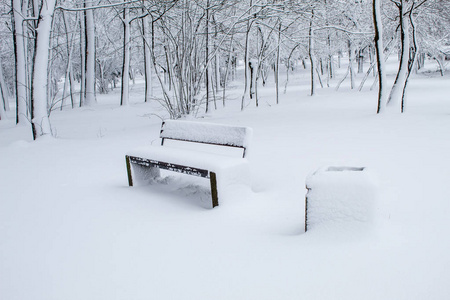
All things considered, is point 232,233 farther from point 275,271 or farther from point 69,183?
point 69,183

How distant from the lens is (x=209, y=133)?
4379 mm

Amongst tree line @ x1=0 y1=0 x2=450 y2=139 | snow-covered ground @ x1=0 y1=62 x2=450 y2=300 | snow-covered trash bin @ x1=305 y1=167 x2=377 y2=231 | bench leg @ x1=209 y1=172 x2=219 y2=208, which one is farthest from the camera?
tree line @ x1=0 y1=0 x2=450 y2=139

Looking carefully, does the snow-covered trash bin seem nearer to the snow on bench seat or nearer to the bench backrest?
the snow on bench seat

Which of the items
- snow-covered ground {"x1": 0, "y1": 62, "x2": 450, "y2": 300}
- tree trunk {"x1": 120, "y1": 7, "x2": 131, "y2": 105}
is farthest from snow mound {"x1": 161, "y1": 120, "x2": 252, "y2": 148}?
tree trunk {"x1": 120, "y1": 7, "x2": 131, "y2": 105}

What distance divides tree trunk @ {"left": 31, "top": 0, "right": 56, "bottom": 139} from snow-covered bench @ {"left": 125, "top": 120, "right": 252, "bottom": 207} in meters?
4.54

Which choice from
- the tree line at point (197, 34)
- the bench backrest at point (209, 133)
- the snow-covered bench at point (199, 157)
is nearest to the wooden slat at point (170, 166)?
the snow-covered bench at point (199, 157)

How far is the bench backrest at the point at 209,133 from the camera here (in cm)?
407

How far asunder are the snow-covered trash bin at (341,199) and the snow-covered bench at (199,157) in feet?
3.37

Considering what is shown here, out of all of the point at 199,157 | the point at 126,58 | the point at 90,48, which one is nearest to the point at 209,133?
the point at 199,157

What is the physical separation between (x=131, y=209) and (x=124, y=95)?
15.7 meters

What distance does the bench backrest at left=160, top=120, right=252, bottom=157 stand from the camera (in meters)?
4.07

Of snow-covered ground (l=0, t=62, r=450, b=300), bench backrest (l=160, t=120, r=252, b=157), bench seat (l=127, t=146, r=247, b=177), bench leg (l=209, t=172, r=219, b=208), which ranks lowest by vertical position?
snow-covered ground (l=0, t=62, r=450, b=300)

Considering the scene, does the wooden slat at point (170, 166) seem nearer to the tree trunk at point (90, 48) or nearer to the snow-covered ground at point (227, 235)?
the snow-covered ground at point (227, 235)

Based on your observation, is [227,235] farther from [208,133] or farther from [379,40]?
[379,40]
